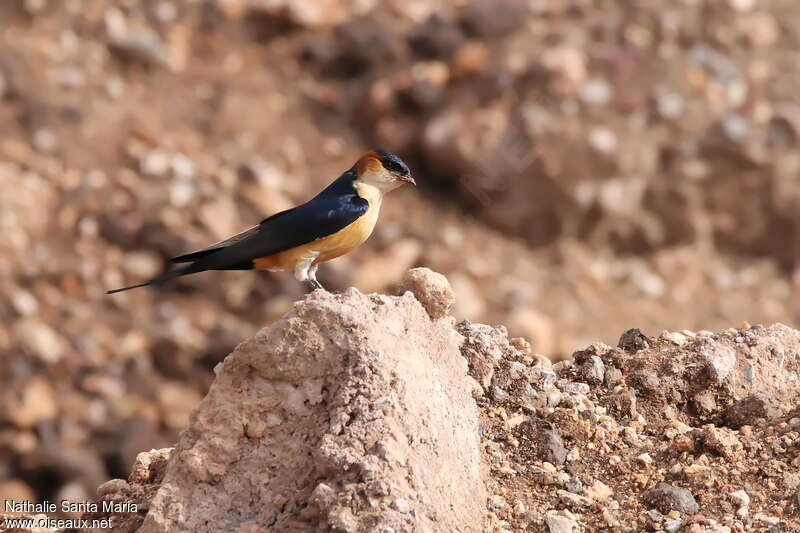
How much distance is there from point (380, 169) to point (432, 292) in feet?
2.99

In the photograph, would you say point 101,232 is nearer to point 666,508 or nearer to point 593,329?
point 593,329

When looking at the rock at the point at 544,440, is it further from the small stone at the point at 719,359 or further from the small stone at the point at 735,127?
the small stone at the point at 735,127

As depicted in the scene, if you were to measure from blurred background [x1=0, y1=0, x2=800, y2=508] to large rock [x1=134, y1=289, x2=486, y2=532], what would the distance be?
6.31m

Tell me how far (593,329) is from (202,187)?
4.13 meters

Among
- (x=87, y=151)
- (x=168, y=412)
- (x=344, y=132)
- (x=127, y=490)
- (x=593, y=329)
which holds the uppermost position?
(x=344, y=132)

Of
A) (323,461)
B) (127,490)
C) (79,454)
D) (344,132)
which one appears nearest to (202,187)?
(344,132)

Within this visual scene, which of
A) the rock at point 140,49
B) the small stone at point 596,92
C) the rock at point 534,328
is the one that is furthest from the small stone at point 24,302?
the small stone at point 596,92

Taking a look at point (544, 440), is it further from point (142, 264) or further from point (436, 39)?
point (436, 39)

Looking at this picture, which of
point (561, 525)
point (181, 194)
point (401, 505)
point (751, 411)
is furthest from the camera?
point (181, 194)

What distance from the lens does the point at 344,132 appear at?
12703mm

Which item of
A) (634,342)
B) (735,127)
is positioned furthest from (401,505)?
(735,127)

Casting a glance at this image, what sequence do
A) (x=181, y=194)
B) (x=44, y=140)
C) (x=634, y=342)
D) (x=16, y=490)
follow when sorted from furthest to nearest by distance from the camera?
1. (x=44, y=140)
2. (x=181, y=194)
3. (x=16, y=490)
4. (x=634, y=342)

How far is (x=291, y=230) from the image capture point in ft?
16.4

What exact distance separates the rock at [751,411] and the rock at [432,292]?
1272 millimetres
